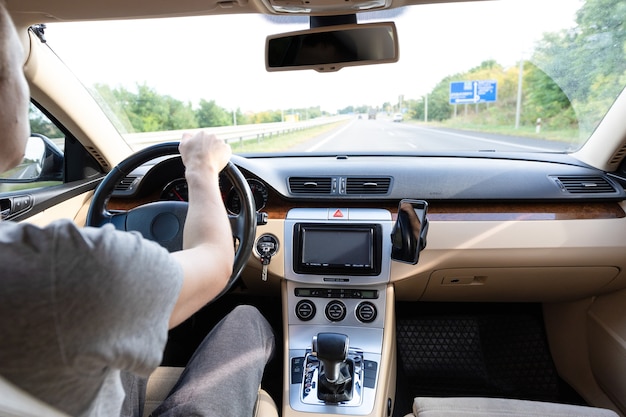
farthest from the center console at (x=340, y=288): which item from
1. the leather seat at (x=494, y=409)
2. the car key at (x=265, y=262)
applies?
the leather seat at (x=494, y=409)

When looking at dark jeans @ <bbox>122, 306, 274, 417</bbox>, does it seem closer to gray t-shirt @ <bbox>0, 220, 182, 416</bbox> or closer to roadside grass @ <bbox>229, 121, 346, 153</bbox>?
gray t-shirt @ <bbox>0, 220, 182, 416</bbox>

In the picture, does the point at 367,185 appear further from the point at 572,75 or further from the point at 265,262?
the point at 572,75

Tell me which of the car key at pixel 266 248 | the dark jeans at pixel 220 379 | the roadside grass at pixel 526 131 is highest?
the roadside grass at pixel 526 131

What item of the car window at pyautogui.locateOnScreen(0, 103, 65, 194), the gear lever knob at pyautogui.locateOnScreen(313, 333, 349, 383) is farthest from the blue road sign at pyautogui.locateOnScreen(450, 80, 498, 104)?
the car window at pyautogui.locateOnScreen(0, 103, 65, 194)

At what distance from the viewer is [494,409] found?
6.07 ft

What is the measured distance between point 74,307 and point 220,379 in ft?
3.29

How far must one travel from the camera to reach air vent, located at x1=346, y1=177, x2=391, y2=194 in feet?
8.83

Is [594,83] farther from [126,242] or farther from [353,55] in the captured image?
[126,242]

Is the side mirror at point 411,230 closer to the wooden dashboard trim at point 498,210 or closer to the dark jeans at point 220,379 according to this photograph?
the wooden dashboard trim at point 498,210

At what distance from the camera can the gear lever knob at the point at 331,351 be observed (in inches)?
85.2

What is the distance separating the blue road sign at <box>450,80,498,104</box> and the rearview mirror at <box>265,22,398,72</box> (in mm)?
1101

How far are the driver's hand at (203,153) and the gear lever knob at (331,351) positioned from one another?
43.2 inches

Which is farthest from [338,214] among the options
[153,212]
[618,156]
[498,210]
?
[618,156]

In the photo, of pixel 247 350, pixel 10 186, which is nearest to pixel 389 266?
pixel 247 350
